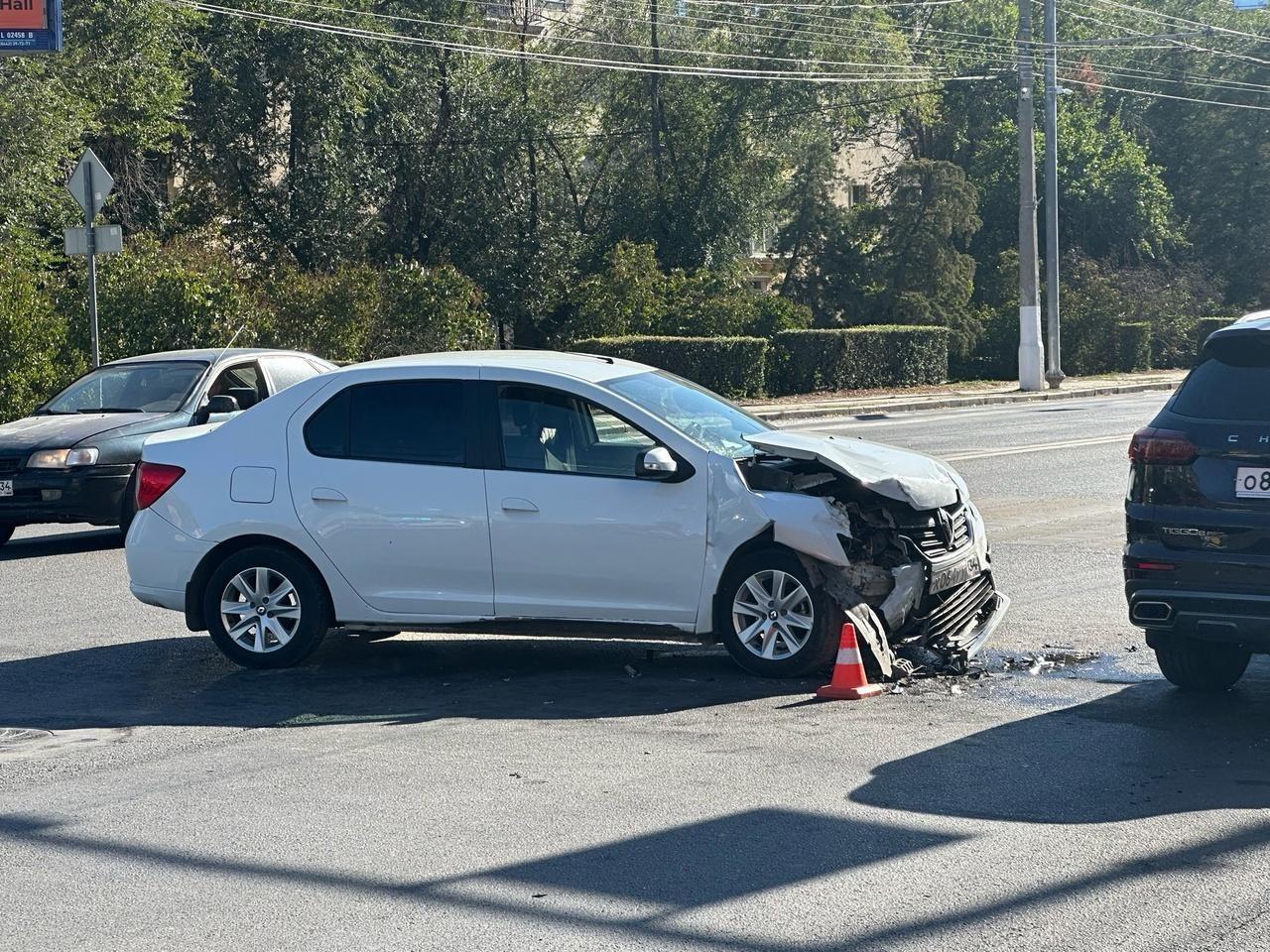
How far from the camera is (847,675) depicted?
804cm

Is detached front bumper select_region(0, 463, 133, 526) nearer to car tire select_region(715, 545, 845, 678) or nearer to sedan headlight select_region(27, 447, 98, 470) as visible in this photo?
sedan headlight select_region(27, 447, 98, 470)

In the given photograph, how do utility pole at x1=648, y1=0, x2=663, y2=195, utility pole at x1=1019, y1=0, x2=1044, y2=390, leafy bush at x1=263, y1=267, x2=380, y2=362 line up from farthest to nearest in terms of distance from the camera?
utility pole at x1=648, y1=0, x2=663, y2=195
utility pole at x1=1019, y1=0, x2=1044, y2=390
leafy bush at x1=263, y1=267, x2=380, y2=362

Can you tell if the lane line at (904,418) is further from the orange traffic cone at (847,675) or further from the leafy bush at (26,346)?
the orange traffic cone at (847,675)

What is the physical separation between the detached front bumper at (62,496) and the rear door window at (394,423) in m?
5.31

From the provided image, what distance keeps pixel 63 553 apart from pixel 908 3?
5079 cm

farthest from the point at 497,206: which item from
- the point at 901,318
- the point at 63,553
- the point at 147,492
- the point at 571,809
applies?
the point at 571,809

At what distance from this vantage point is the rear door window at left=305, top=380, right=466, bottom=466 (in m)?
8.95

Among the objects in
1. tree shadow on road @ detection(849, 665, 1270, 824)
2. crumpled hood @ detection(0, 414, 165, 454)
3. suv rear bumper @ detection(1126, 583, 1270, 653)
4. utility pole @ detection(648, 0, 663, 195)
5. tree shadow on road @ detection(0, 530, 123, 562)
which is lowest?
tree shadow on road @ detection(849, 665, 1270, 824)

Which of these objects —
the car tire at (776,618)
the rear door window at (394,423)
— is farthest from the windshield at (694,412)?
the rear door window at (394,423)

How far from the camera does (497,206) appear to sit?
4353cm

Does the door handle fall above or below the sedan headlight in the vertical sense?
below

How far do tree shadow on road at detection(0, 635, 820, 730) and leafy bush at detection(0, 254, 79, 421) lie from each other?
14.9 meters

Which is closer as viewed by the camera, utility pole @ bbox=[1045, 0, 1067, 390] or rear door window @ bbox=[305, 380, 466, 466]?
rear door window @ bbox=[305, 380, 466, 466]

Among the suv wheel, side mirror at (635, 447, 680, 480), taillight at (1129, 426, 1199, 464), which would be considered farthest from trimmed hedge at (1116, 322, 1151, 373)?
taillight at (1129, 426, 1199, 464)
